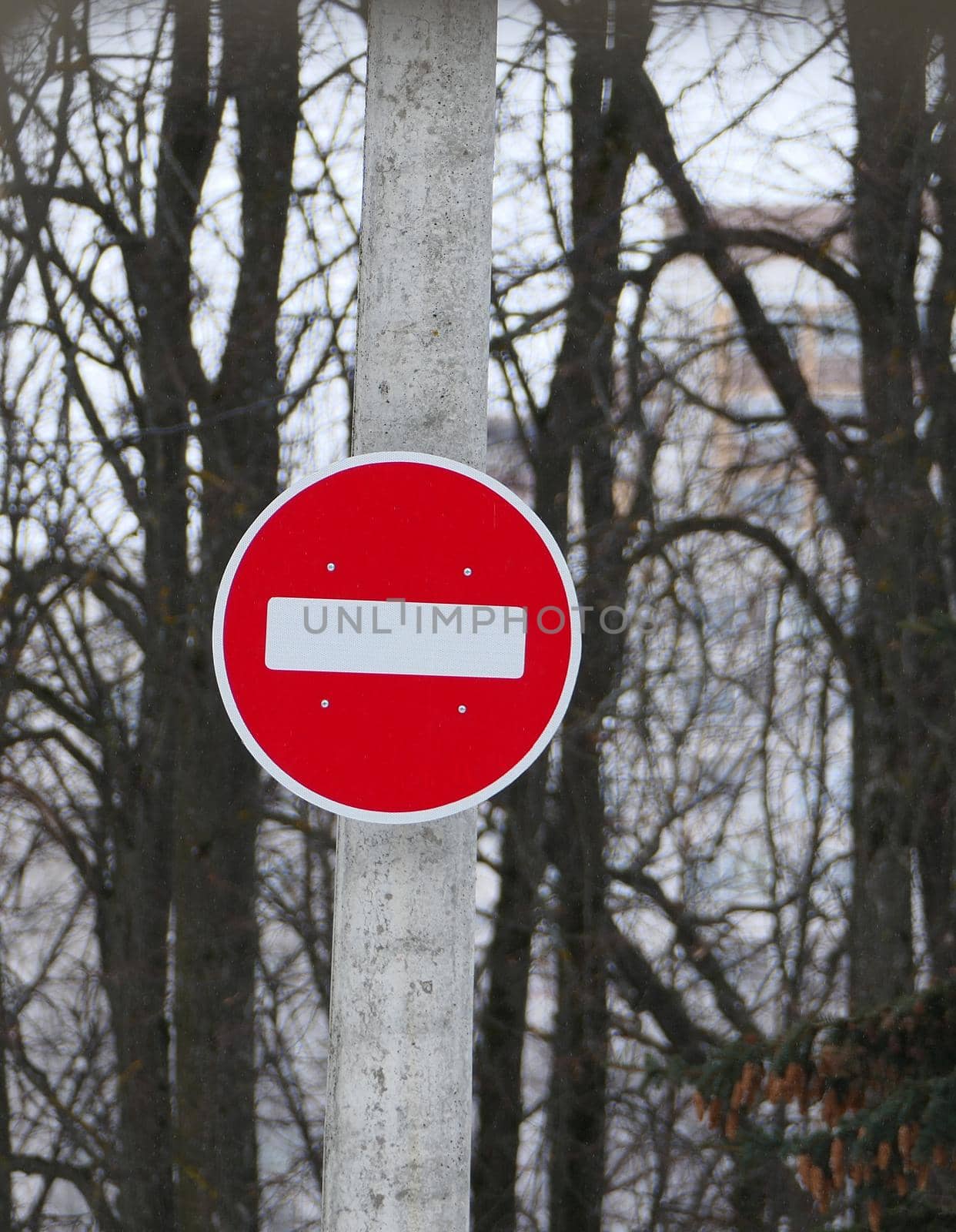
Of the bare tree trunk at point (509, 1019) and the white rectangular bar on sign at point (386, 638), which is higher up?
the white rectangular bar on sign at point (386, 638)

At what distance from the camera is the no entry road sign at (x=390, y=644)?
71.0 inches

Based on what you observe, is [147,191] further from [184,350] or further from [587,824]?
[587,824]

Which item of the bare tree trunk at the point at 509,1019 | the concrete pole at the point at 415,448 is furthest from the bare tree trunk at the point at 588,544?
the concrete pole at the point at 415,448

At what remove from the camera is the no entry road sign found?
5.92 feet

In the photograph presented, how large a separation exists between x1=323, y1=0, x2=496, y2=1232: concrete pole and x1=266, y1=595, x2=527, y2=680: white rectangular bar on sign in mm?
251

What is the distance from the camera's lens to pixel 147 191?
479 centimetres

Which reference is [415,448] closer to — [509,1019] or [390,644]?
[390,644]

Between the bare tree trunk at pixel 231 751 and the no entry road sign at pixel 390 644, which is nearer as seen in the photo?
the no entry road sign at pixel 390 644

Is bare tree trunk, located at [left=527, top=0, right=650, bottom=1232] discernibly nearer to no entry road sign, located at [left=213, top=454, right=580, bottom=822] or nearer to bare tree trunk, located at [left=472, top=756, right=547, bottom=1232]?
bare tree trunk, located at [left=472, top=756, right=547, bottom=1232]

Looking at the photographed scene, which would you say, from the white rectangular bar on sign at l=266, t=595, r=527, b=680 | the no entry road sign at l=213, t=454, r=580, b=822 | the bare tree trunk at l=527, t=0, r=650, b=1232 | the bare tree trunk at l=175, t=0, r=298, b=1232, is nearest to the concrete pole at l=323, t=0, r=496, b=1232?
the no entry road sign at l=213, t=454, r=580, b=822

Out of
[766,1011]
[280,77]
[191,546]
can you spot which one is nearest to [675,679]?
[766,1011]

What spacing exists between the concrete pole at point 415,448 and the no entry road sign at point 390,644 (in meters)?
0.11

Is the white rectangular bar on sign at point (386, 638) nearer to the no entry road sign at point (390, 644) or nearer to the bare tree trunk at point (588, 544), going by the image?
the no entry road sign at point (390, 644)

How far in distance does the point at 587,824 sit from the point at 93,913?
191 cm
